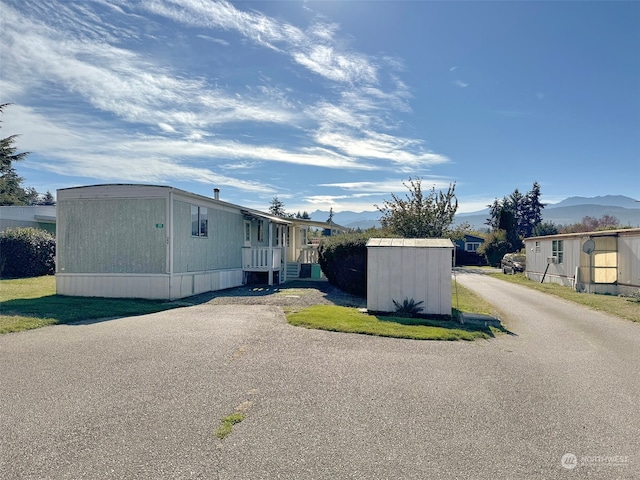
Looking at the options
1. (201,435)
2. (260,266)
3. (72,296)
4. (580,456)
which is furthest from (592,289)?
(72,296)

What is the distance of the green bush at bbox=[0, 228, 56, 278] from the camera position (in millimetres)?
18625

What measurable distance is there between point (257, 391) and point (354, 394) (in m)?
1.13

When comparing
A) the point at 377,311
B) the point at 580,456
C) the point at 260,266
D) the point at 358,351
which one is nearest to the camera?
the point at 580,456

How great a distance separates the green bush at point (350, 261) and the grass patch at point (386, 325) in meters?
4.11

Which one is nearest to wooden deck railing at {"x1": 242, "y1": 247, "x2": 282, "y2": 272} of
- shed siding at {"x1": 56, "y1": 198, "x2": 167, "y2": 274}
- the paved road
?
shed siding at {"x1": 56, "y1": 198, "x2": 167, "y2": 274}

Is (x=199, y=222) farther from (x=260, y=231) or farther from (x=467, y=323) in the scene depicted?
(x=467, y=323)

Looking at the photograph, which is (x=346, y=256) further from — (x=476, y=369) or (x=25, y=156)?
(x=25, y=156)

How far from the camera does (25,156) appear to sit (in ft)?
102

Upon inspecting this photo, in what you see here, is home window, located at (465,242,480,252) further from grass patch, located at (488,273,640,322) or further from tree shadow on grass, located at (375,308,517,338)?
tree shadow on grass, located at (375,308,517,338)

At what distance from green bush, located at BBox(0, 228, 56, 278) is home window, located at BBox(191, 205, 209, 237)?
378 inches

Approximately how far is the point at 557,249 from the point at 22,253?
25529mm

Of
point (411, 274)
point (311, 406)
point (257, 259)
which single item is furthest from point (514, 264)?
point (311, 406)

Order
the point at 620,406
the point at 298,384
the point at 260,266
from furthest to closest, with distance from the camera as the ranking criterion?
the point at 260,266 → the point at 298,384 → the point at 620,406

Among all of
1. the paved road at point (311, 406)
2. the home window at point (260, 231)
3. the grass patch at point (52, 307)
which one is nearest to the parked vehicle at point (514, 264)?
the home window at point (260, 231)
